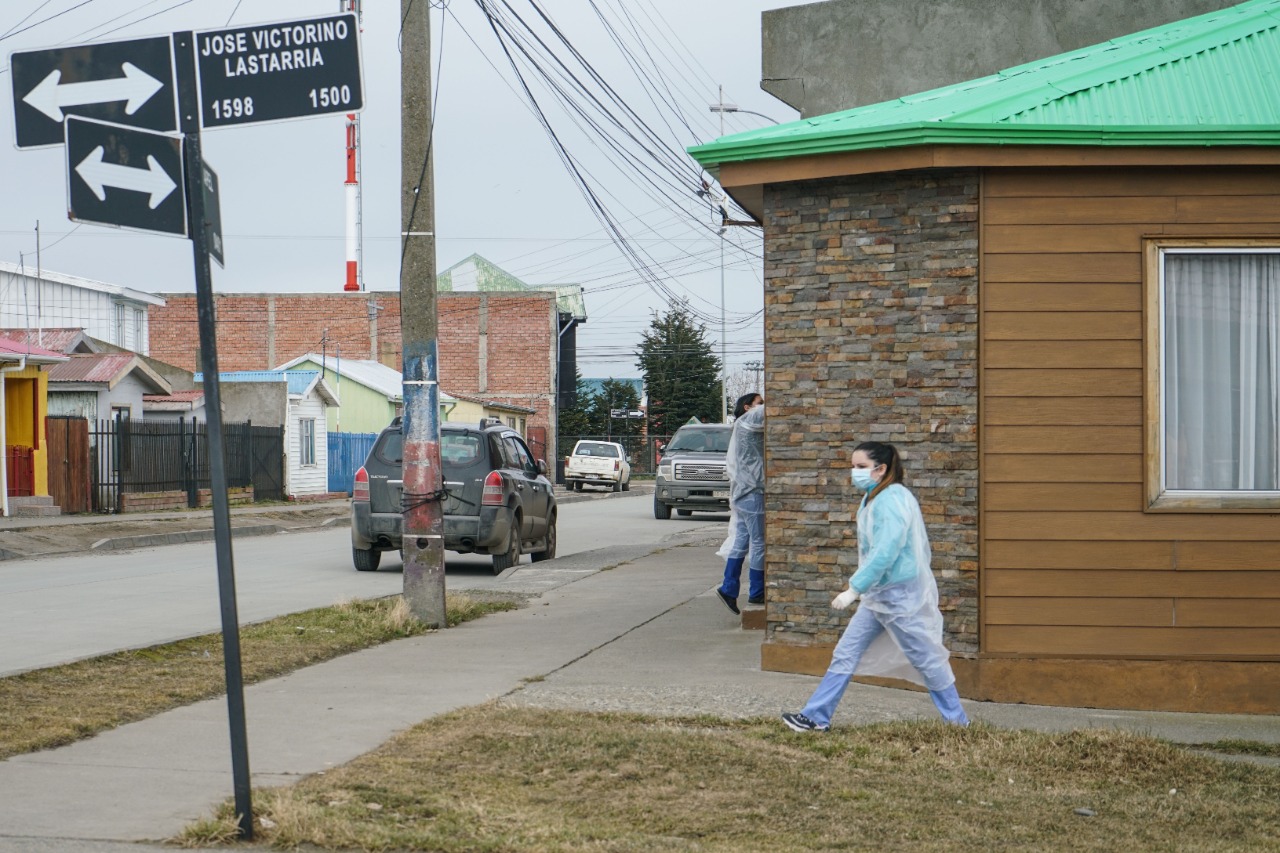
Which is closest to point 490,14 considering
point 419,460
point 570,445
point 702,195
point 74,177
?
point 419,460

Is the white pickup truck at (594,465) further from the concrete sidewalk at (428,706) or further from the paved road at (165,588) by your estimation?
the concrete sidewalk at (428,706)

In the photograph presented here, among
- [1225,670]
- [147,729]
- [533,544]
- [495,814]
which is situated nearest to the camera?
[495,814]

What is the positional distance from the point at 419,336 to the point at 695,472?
1914 cm

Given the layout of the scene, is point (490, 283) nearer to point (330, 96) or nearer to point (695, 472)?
point (695, 472)

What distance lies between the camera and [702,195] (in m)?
23.9

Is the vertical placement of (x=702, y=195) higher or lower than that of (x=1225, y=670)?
higher

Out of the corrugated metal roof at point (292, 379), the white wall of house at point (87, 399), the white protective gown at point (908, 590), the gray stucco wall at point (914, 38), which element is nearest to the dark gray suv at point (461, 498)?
the gray stucco wall at point (914, 38)

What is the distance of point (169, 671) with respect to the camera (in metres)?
9.36

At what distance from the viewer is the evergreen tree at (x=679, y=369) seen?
75.5 meters

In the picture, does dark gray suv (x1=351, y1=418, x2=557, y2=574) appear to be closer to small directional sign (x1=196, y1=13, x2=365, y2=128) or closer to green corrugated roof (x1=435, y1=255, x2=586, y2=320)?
small directional sign (x1=196, y1=13, x2=365, y2=128)

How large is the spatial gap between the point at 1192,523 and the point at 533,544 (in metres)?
11.4

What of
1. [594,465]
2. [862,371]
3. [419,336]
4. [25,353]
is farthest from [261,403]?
[862,371]

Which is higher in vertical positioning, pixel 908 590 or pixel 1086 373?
pixel 1086 373

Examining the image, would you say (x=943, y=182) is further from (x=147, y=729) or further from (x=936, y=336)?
(x=147, y=729)
